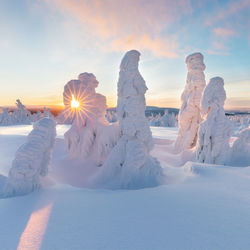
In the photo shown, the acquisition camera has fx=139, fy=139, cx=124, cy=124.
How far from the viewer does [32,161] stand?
4668 mm

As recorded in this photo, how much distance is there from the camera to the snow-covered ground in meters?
2.11

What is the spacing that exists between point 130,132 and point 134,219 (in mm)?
4809

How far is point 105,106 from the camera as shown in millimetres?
12281

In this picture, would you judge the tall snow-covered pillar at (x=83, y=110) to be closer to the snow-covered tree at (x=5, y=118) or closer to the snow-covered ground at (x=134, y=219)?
the snow-covered ground at (x=134, y=219)

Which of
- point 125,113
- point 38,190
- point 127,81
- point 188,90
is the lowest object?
point 38,190

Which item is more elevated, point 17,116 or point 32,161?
point 17,116

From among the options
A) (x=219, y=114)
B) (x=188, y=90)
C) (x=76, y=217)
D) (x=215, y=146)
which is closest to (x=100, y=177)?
(x=76, y=217)

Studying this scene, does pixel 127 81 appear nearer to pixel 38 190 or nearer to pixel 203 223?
pixel 38 190

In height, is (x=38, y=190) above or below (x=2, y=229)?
below

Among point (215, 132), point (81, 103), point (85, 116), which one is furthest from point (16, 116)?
point (215, 132)

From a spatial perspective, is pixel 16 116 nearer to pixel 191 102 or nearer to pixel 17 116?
pixel 17 116

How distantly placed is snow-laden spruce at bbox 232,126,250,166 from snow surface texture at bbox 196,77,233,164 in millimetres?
983

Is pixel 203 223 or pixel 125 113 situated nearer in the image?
pixel 203 223

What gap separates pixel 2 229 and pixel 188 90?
50.0 ft
